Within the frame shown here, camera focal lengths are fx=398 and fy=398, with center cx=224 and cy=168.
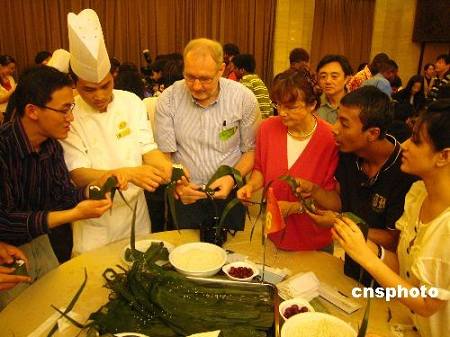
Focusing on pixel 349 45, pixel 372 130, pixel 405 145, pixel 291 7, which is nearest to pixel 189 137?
pixel 372 130

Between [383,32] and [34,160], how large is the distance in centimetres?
858

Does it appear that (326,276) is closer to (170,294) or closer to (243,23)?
(170,294)

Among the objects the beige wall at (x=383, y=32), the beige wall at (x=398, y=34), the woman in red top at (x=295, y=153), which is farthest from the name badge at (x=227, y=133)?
the beige wall at (x=398, y=34)

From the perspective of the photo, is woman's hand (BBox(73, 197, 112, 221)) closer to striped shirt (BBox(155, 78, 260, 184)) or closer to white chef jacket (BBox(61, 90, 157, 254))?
white chef jacket (BBox(61, 90, 157, 254))

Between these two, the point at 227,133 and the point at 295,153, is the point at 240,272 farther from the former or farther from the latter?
the point at 227,133

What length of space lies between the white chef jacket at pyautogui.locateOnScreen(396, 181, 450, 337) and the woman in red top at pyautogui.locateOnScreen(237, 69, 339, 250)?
53cm

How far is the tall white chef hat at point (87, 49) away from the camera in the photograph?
6.66ft

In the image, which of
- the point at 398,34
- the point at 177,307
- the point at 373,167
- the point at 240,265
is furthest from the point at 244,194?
the point at 398,34

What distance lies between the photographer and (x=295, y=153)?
2.17 meters

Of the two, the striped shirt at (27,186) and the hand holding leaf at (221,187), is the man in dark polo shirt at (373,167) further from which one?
the striped shirt at (27,186)

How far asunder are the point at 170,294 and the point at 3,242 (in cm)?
86

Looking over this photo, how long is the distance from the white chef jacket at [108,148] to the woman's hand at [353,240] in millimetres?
1239

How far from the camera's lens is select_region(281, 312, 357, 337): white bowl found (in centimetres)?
137

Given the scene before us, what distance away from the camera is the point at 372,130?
1.79m
